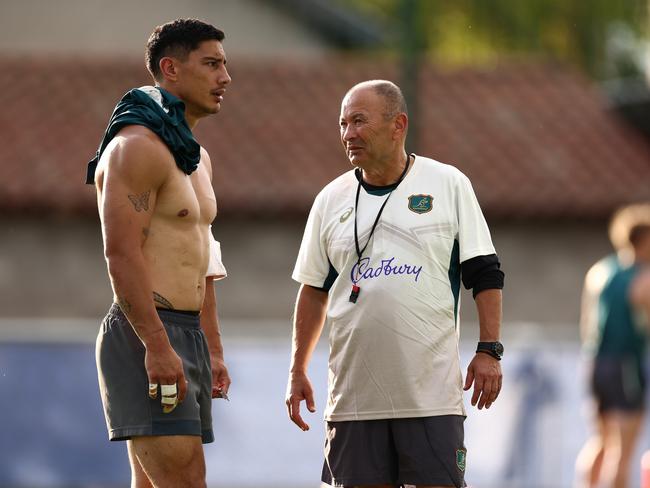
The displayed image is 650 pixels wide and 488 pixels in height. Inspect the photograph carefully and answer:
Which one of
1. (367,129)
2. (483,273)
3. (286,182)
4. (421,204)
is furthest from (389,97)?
(286,182)

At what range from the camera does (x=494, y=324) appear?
640 cm

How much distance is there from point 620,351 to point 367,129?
705cm

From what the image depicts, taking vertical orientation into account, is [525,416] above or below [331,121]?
below

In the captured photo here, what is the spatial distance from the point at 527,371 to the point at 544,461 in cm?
81

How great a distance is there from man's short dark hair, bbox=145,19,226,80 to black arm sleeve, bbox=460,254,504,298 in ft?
4.63

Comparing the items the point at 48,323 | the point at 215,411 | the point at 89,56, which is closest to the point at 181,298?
Answer: the point at 215,411

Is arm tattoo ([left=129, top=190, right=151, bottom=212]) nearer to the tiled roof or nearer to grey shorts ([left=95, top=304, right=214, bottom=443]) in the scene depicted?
grey shorts ([left=95, top=304, right=214, bottom=443])

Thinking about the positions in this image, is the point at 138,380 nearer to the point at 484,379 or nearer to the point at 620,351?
the point at 484,379

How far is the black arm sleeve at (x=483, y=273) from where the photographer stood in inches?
253

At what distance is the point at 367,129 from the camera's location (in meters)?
6.45

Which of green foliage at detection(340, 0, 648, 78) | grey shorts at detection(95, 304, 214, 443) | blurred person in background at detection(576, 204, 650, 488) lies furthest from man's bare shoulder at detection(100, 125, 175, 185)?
green foliage at detection(340, 0, 648, 78)

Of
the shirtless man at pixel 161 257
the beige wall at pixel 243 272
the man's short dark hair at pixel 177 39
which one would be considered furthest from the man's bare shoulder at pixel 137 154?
the beige wall at pixel 243 272

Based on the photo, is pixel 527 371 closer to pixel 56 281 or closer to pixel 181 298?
pixel 181 298

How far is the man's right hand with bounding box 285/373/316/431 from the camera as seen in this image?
669 cm
